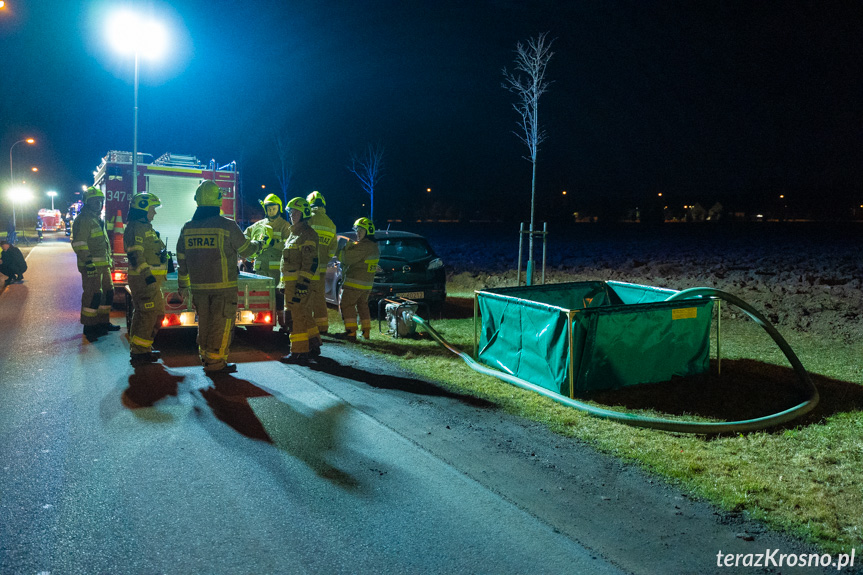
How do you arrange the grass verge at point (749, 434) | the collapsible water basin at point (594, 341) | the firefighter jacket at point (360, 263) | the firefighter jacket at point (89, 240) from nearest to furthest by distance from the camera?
1. the grass verge at point (749, 434)
2. the collapsible water basin at point (594, 341)
3. the firefighter jacket at point (360, 263)
4. the firefighter jacket at point (89, 240)

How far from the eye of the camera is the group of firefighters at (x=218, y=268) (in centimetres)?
709

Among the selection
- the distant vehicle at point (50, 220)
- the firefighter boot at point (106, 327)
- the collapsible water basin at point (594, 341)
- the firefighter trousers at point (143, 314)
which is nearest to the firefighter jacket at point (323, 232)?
the firefighter trousers at point (143, 314)

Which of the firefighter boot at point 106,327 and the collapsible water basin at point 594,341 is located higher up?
the collapsible water basin at point 594,341

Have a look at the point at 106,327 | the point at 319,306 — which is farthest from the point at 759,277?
the point at 106,327

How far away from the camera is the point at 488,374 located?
716 centimetres

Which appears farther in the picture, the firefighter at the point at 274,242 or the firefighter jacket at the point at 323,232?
the firefighter at the point at 274,242

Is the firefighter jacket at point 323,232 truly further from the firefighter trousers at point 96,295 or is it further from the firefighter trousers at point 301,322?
the firefighter trousers at point 96,295

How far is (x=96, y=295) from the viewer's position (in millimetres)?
9547

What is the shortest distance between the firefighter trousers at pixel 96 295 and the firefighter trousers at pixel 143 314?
7.63 feet

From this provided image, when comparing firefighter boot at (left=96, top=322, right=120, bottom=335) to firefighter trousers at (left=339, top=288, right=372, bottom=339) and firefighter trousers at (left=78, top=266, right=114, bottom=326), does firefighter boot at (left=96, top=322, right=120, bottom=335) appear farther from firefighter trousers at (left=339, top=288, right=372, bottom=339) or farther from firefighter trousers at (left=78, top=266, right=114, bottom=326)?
firefighter trousers at (left=339, top=288, right=372, bottom=339)

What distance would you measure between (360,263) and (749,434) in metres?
5.63

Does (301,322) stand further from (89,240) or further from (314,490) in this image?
(89,240)

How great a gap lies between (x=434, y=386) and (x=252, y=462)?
2.63 metres

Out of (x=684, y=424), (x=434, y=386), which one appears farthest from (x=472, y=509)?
(x=434, y=386)
